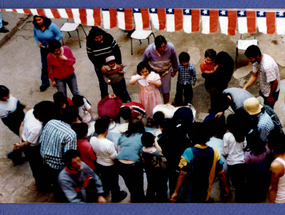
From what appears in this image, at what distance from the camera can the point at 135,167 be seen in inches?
156

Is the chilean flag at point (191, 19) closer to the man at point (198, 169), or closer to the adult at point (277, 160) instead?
the man at point (198, 169)

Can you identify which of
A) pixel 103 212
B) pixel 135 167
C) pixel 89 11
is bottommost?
pixel 103 212

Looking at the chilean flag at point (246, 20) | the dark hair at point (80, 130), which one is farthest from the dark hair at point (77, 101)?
the chilean flag at point (246, 20)

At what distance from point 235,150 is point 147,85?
5.57ft

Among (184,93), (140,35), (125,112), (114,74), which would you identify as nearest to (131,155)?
(125,112)

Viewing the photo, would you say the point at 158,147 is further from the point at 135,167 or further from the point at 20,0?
the point at 20,0

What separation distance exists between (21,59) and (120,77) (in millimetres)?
2903

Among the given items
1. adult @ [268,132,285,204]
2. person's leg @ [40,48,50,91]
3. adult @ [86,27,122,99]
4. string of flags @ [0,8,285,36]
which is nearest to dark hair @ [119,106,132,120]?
adult @ [86,27,122,99]

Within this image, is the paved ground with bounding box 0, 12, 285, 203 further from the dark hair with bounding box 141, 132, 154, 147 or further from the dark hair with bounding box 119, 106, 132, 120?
the dark hair with bounding box 141, 132, 154, 147

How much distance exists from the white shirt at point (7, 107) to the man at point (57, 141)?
2.74 ft

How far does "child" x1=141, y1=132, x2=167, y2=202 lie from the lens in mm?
3824

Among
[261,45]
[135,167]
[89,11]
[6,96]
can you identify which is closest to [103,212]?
[135,167]

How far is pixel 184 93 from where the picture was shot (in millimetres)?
5715

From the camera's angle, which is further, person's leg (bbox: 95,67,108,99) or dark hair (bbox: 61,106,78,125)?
person's leg (bbox: 95,67,108,99)
